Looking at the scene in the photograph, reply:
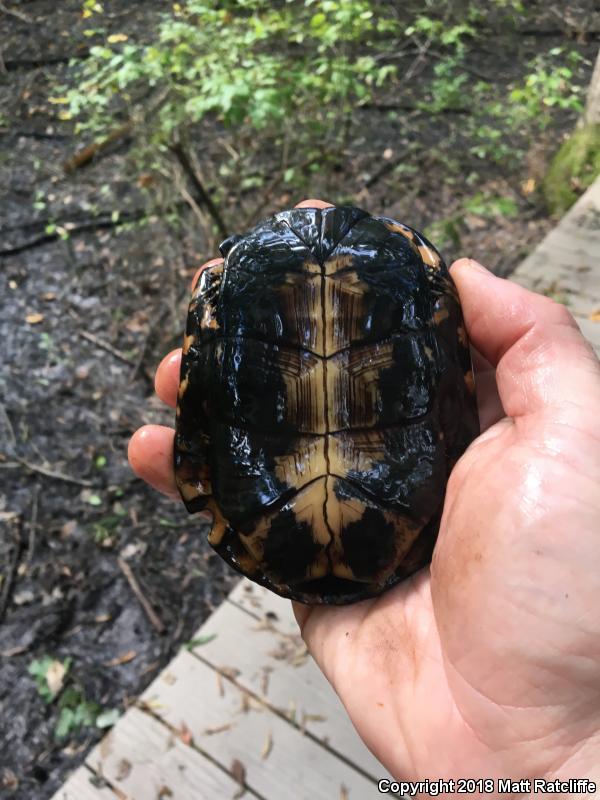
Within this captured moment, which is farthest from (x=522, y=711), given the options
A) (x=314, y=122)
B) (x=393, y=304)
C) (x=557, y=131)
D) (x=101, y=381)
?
(x=557, y=131)

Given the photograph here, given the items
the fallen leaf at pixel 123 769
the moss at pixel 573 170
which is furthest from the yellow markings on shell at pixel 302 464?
the moss at pixel 573 170

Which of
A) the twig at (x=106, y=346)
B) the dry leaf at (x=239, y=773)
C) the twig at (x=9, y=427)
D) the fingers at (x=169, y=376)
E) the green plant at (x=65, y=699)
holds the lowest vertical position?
the green plant at (x=65, y=699)

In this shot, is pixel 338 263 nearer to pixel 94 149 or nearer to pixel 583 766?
pixel 583 766

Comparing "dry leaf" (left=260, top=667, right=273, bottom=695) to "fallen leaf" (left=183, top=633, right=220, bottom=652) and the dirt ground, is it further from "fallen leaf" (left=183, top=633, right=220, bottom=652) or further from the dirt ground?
the dirt ground

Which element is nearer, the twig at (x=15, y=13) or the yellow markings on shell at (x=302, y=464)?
the yellow markings on shell at (x=302, y=464)

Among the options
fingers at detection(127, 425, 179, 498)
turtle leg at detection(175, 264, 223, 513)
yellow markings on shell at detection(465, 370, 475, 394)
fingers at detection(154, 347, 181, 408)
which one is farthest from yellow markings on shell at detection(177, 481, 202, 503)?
yellow markings on shell at detection(465, 370, 475, 394)

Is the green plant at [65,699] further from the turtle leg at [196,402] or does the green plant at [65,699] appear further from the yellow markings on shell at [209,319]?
the yellow markings on shell at [209,319]
